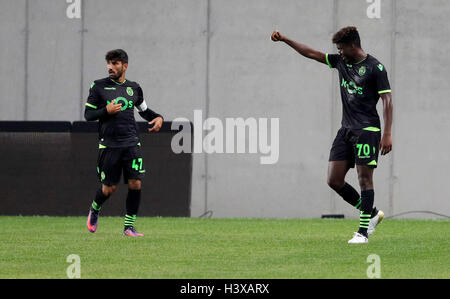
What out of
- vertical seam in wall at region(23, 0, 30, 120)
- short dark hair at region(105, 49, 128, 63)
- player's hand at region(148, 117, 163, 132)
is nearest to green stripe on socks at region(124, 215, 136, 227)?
player's hand at region(148, 117, 163, 132)

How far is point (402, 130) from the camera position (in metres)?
17.3

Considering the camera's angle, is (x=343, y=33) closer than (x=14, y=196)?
Yes

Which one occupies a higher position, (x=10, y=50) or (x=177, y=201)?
(x=10, y=50)

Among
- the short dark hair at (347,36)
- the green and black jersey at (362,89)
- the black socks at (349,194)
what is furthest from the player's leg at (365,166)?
the short dark hair at (347,36)

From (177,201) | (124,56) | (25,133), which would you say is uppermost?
(124,56)

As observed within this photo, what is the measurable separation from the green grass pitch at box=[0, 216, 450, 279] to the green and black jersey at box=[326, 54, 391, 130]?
51.3 inches

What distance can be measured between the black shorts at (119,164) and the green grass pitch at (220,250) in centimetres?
69

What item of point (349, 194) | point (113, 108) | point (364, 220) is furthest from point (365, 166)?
point (113, 108)

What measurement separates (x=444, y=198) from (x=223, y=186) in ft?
12.2

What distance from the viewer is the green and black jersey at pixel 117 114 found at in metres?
11.9
